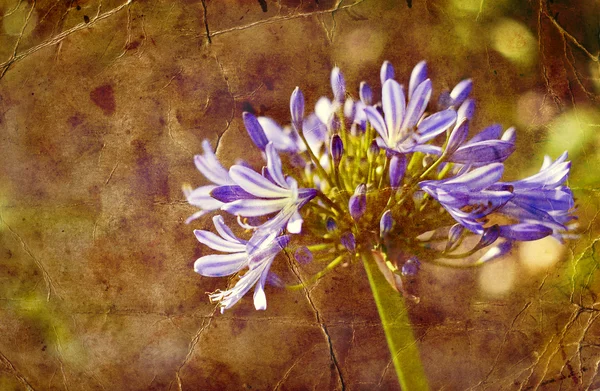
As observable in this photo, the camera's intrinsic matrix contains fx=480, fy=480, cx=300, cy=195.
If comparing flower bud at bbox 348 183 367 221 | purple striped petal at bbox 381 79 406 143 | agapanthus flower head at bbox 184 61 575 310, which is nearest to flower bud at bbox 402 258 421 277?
agapanthus flower head at bbox 184 61 575 310

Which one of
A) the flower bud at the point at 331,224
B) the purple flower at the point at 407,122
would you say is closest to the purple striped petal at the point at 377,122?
the purple flower at the point at 407,122

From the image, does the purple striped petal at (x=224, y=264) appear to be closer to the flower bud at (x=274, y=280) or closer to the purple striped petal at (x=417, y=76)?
the flower bud at (x=274, y=280)

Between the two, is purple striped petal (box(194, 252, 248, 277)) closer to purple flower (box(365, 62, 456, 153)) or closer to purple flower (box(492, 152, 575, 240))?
purple flower (box(365, 62, 456, 153))

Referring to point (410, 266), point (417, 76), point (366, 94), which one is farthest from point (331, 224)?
point (417, 76)

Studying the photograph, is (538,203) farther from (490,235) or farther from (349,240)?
(349,240)

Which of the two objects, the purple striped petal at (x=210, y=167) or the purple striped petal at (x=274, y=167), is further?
the purple striped petal at (x=210, y=167)

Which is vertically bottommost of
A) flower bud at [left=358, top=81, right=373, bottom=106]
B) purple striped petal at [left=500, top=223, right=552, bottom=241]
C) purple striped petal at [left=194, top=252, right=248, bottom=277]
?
purple striped petal at [left=500, top=223, right=552, bottom=241]
